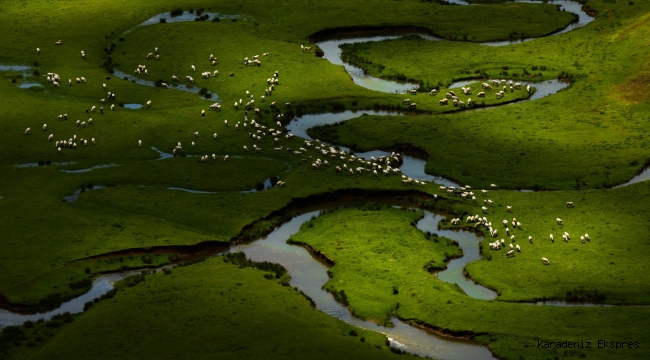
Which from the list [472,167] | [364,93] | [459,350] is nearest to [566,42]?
[364,93]

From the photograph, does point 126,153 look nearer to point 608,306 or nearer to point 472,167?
point 472,167

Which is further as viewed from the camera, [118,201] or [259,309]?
[118,201]

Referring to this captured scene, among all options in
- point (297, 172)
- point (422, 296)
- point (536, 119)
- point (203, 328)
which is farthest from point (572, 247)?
point (203, 328)

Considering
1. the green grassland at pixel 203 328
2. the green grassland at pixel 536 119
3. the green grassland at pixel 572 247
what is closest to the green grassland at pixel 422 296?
the green grassland at pixel 572 247

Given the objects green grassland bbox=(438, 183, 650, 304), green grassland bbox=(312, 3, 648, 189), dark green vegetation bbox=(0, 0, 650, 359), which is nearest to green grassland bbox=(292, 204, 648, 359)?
dark green vegetation bbox=(0, 0, 650, 359)

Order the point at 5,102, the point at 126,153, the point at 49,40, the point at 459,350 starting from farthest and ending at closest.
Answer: the point at 49,40 → the point at 5,102 → the point at 126,153 → the point at 459,350

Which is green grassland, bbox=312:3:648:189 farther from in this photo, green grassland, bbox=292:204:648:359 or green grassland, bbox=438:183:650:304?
green grassland, bbox=292:204:648:359
